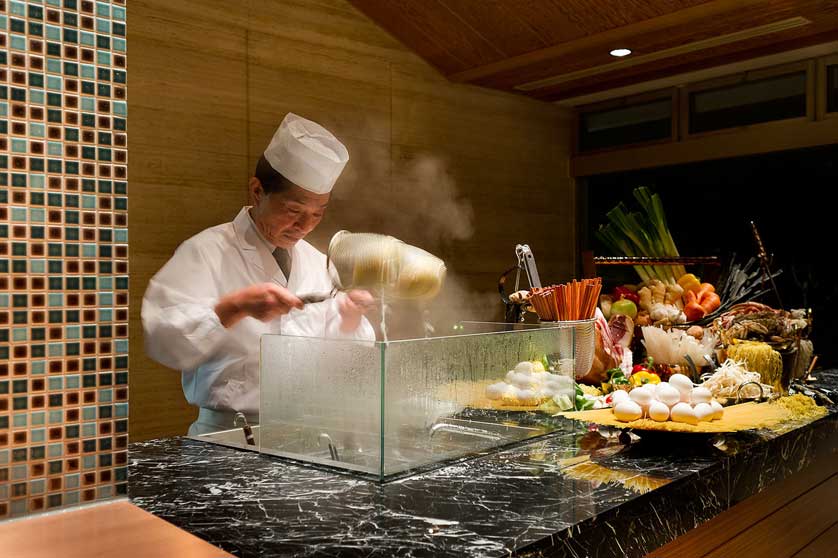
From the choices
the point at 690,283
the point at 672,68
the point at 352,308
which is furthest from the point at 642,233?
the point at 352,308

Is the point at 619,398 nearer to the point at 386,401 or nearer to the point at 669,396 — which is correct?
the point at 669,396

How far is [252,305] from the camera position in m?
2.80

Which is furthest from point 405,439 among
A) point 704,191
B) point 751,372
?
point 704,191

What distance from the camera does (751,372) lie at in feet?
6.51

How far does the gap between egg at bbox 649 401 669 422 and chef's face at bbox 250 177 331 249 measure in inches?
72.9

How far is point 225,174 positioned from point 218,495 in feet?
7.17

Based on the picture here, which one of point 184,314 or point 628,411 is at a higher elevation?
point 184,314

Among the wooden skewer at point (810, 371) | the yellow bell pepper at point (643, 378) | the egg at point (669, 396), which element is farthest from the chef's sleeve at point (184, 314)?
the wooden skewer at point (810, 371)

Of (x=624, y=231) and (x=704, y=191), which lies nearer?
(x=624, y=231)

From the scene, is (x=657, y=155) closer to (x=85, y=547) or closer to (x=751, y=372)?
(x=751, y=372)

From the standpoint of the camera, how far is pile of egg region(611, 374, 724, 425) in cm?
148

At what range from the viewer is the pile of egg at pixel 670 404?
1.48m

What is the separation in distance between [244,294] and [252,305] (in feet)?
0.19

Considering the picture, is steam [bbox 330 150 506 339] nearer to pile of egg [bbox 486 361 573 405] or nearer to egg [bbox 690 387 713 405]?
pile of egg [bbox 486 361 573 405]
